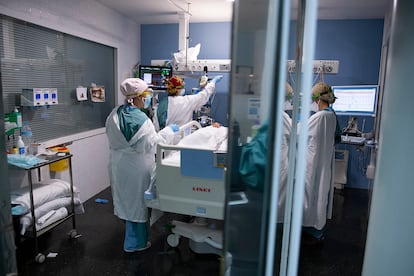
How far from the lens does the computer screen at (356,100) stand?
388cm

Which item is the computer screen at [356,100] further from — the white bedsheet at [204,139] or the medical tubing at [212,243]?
the medical tubing at [212,243]

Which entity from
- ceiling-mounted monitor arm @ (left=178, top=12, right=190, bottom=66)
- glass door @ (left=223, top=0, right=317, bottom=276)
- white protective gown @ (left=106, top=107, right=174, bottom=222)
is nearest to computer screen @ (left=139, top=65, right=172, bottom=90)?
ceiling-mounted monitor arm @ (left=178, top=12, right=190, bottom=66)

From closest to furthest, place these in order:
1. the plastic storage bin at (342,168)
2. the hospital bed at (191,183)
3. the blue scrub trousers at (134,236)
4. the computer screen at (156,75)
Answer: the hospital bed at (191,183), the blue scrub trousers at (134,236), the computer screen at (156,75), the plastic storage bin at (342,168)

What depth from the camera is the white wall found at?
2.80m

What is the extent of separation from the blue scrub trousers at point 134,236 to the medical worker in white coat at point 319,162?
4.71 ft

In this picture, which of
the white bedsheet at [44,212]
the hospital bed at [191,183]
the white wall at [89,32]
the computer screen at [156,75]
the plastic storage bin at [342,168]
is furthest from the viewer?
the plastic storage bin at [342,168]

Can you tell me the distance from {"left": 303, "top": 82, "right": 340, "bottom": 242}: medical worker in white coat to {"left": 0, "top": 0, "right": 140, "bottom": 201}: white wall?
2.51 m

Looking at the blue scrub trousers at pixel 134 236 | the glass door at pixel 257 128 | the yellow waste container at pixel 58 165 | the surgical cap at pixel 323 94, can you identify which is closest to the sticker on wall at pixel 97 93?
the yellow waste container at pixel 58 165

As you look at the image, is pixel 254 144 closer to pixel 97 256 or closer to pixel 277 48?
pixel 277 48

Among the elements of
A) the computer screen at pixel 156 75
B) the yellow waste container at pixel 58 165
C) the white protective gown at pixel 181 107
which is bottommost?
the yellow waste container at pixel 58 165

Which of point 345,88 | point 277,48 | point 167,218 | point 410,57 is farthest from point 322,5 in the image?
point 277,48

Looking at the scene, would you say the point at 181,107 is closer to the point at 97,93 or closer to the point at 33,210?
the point at 97,93

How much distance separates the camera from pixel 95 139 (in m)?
3.92

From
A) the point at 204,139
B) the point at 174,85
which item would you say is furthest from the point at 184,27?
the point at 204,139
